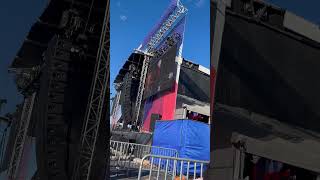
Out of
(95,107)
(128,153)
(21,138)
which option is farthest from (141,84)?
(95,107)

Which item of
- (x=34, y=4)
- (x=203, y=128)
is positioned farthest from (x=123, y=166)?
(x=34, y=4)

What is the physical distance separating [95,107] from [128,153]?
5384 mm

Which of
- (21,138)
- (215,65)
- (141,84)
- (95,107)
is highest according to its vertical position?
(141,84)

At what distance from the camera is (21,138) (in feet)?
35.4

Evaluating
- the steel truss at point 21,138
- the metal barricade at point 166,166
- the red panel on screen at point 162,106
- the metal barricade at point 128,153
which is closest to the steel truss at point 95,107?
the metal barricade at point 166,166

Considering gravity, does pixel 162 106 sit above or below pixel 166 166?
above

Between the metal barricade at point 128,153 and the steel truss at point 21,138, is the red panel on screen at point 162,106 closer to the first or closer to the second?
the metal barricade at point 128,153

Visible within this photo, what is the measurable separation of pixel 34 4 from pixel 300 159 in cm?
1086

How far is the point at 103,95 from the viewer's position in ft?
25.2

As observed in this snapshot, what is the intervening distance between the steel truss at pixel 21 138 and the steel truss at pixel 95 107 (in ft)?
9.81

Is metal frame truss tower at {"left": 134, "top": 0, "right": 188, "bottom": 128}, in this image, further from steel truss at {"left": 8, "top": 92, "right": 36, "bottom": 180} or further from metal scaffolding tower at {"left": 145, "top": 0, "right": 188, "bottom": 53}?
steel truss at {"left": 8, "top": 92, "right": 36, "bottom": 180}

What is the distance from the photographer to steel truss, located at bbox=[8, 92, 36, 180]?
10289mm

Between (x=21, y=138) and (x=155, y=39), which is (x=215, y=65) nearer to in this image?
(x=21, y=138)

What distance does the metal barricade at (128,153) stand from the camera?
39.6 feet
